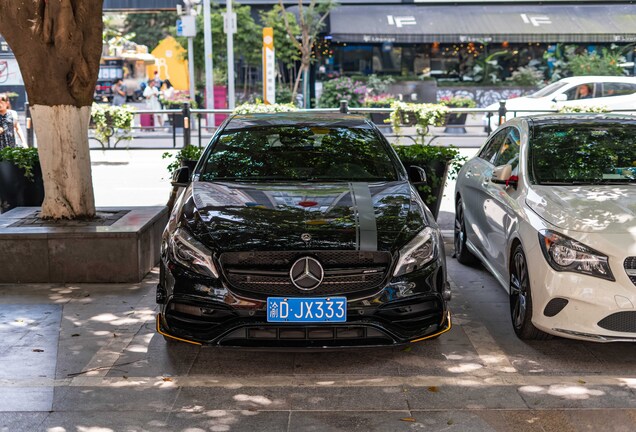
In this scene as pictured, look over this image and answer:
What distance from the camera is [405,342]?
5.39 meters

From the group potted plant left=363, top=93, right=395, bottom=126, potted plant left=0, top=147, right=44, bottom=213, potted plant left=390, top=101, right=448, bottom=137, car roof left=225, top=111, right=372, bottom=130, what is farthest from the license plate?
potted plant left=390, top=101, right=448, bottom=137

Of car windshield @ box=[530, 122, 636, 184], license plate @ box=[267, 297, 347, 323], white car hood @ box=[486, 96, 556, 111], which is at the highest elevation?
car windshield @ box=[530, 122, 636, 184]

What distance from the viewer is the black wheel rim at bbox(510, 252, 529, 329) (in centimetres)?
603

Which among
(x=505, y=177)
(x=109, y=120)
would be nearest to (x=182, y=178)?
(x=505, y=177)

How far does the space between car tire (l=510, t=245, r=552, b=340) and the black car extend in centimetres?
67

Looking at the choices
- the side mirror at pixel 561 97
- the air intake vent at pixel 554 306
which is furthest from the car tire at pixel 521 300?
the side mirror at pixel 561 97

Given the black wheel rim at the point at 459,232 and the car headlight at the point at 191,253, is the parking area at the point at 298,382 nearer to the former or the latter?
the car headlight at the point at 191,253

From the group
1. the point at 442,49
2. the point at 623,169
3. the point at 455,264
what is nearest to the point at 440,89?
the point at 442,49

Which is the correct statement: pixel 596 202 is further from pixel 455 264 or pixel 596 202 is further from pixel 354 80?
pixel 354 80

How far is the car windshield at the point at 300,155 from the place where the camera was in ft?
21.9

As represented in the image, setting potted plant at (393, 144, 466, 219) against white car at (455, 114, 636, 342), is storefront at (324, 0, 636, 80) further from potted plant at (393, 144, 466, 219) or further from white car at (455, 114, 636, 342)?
Result: white car at (455, 114, 636, 342)

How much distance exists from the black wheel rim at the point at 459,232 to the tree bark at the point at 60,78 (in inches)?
144

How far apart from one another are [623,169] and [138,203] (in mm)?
7664

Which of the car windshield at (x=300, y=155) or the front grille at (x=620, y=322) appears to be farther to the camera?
the car windshield at (x=300, y=155)
